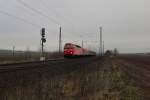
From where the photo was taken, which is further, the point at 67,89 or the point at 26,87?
the point at 67,89

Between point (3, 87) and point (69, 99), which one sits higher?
point (3, 87)

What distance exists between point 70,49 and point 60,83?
96.1 ft

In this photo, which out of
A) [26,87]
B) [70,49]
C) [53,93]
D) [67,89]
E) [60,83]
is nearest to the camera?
[26,87]

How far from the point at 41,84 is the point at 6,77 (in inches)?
72.1

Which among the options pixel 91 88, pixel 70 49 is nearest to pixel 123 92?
pixel 91 88

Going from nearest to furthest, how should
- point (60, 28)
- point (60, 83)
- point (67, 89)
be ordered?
point (67, 89) < point (60, 83) < point (60, 28)

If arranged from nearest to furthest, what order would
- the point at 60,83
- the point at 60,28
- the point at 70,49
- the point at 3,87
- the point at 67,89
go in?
1. the point at 3,87
2. the point at 67,89
3. the point at 60,83
4. the point at 70,49
5. the point at 60,28

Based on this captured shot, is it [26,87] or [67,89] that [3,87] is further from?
[67,89]

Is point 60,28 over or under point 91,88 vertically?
over

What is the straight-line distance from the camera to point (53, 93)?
1170cm

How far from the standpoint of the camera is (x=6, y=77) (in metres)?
12.3

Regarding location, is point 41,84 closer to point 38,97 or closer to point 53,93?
point 53,93

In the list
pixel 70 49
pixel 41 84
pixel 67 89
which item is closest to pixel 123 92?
pixel 67 89

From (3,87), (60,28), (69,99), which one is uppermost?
(60,28)
